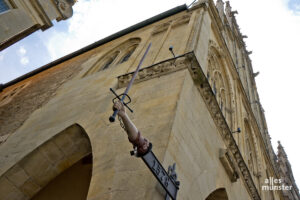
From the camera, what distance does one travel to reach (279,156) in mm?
26562

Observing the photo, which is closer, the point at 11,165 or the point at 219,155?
the point at 11,165

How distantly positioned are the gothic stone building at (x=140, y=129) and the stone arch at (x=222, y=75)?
8 centimetres

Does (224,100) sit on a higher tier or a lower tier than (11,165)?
lower

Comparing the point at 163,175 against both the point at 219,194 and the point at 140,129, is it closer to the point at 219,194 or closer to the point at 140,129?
the point at 140,129

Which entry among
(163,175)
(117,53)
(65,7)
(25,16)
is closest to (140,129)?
(163,175)

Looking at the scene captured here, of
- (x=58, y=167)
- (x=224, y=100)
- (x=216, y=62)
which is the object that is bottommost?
(x=224, y=100)

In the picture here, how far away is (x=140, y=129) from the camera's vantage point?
442 cm

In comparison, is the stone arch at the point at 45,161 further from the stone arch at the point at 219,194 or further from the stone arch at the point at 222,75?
the stone arch at the point at 222,75

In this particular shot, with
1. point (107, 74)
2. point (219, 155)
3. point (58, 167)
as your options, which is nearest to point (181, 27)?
point (107, 74)

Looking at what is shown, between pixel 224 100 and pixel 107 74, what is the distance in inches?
182

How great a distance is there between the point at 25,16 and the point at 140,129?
5040 mm

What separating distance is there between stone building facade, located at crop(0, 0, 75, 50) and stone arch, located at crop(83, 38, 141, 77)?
1968 mm

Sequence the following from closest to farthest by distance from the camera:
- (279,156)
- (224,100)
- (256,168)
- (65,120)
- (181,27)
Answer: (65,120) < (181,27) < (224,100) < (256,168) < (279,156)

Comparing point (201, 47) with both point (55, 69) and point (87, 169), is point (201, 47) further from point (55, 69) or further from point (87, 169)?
point (55, 69)
